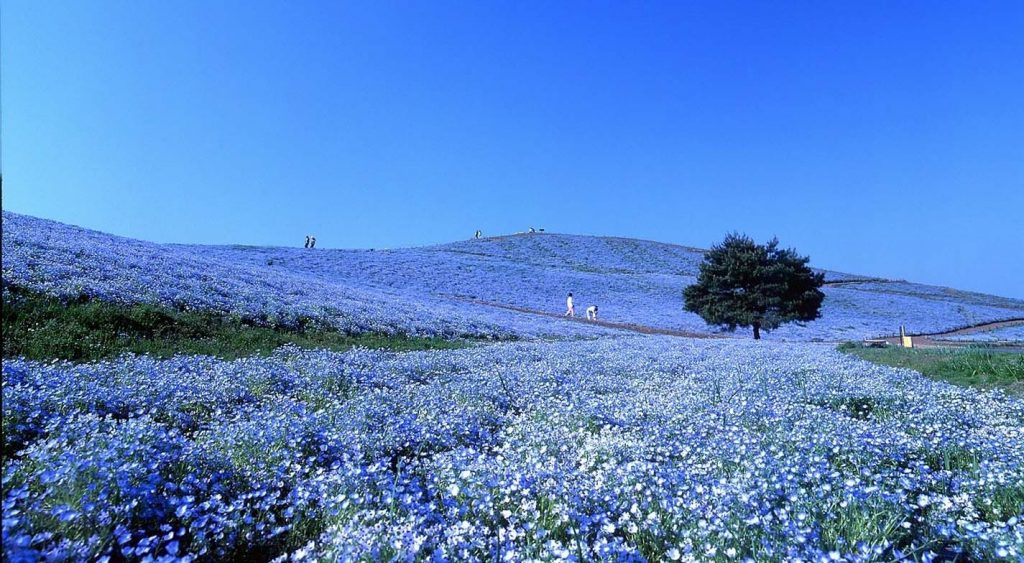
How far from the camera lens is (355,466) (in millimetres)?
4785

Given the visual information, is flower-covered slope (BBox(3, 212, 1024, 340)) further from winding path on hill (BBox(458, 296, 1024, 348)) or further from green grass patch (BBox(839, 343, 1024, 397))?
green grass patch (BBox(839, 343, 1024, 397))

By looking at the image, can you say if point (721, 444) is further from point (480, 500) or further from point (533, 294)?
point (533, 294)

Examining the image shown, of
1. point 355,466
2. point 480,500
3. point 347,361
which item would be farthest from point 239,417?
point 347,361

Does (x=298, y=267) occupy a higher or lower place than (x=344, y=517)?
higher

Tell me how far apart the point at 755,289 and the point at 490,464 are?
109 feet

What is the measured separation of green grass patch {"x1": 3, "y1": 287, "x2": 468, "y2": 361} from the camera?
985 centimetres

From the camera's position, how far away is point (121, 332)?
11500mm

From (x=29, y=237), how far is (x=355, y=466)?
21.2m

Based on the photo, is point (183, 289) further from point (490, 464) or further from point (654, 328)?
point (654, 328)

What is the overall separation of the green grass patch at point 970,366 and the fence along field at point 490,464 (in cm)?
142

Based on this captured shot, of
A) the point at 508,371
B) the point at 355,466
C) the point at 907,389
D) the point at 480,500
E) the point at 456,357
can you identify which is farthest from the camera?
the point at 456,357

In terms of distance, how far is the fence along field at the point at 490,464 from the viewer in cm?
364

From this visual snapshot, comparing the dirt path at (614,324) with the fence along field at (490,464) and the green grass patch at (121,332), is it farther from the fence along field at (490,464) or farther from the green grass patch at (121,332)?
the fence along field at (490,464)

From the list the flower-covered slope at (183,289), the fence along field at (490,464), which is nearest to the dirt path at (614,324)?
the flower-covered slope at (183,289)
